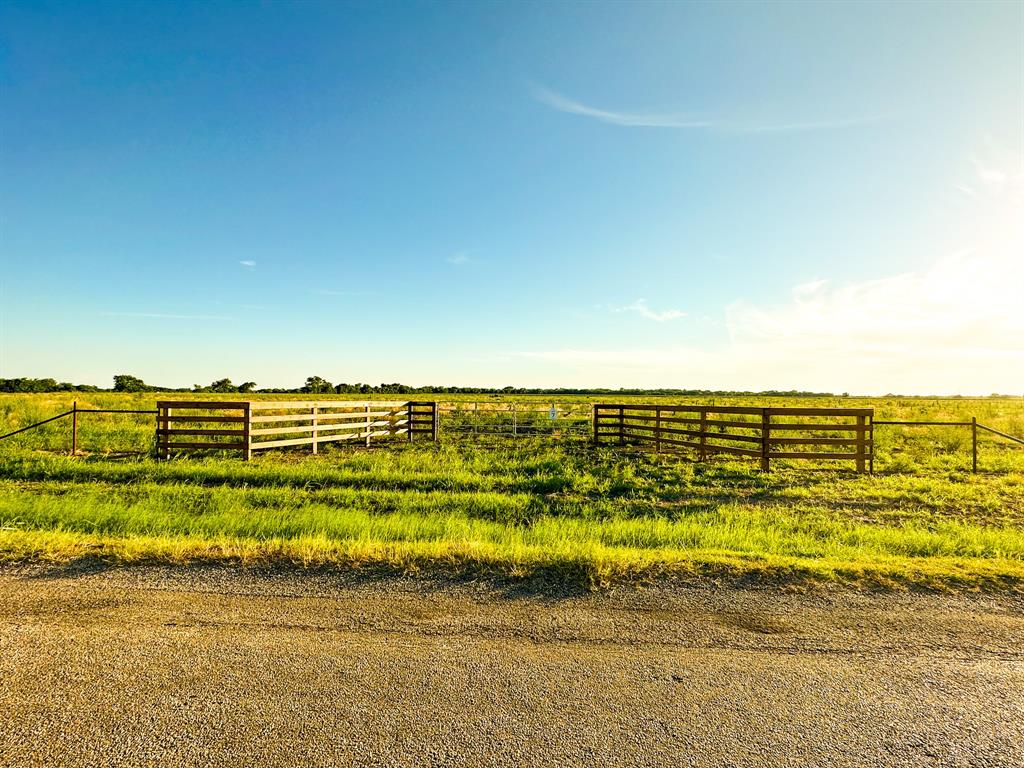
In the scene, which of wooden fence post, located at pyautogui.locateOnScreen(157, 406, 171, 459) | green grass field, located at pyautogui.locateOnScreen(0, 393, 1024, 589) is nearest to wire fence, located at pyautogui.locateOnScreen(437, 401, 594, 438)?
green grass field, located at pyautogui.locateOnScreen(0, 393, 1024, 589)

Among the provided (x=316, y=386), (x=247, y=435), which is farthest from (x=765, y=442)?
(x=316, y=386)

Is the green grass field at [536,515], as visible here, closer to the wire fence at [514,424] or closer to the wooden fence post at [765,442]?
the wooden fence post at [765,442]

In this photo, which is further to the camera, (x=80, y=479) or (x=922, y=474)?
(x=922, y=474)

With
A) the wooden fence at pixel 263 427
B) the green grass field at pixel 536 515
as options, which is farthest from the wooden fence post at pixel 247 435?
the green grass field at pixel 536 515

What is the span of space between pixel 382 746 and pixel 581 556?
270cm

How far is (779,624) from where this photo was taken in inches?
147

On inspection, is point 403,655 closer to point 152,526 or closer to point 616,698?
point 616,698

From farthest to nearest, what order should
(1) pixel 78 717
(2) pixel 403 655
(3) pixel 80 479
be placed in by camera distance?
1. (3) pixel 80 479
2. (2) pixel 403 655
3. (1) pixel 78 717

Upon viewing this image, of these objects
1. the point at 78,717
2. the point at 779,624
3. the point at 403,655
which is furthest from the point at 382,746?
the point at 779,624

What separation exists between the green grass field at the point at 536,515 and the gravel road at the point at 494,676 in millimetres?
610

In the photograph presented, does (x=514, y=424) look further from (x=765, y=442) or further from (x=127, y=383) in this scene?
(x=127, y=383)

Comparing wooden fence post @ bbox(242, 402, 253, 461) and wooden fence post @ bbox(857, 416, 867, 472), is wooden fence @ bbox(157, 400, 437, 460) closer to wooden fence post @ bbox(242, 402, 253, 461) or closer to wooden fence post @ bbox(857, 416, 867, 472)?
wooden fence post @ bbox(242, 402, 253, 461)

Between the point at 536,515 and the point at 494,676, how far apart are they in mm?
5119

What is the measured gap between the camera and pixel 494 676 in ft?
9.77
